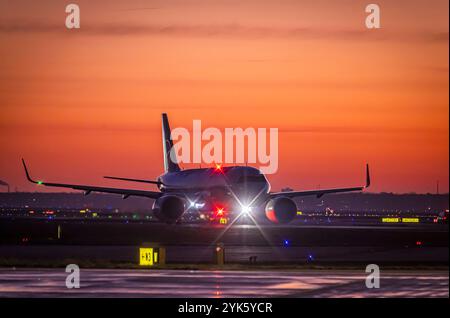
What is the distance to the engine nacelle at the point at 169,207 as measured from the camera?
7212 cm

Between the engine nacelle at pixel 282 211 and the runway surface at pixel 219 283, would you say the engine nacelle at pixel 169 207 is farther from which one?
the runway surface at pixel 219 283

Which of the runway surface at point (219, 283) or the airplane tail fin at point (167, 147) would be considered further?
the airplane tail fin at point (167, 147)

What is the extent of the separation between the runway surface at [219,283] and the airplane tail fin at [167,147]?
2536 inches

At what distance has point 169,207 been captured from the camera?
72375mm

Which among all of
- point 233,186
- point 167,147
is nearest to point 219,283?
point 233,186

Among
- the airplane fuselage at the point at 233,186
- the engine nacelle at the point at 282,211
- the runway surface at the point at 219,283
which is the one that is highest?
the airplane fuselage at the point at 233,186

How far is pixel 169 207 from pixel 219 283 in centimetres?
4336

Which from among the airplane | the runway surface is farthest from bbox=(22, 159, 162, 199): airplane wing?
the runway surface

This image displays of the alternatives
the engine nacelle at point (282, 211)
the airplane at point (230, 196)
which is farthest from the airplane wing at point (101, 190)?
the engine nacelle at point (282, 211)

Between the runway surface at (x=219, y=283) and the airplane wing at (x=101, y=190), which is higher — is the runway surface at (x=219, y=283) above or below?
below

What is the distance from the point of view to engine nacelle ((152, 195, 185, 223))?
72125 mm

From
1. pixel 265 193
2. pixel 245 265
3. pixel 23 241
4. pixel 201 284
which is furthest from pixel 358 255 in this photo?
pixel 265 193

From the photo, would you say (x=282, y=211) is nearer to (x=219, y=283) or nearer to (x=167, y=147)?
(x=167, y=147)
